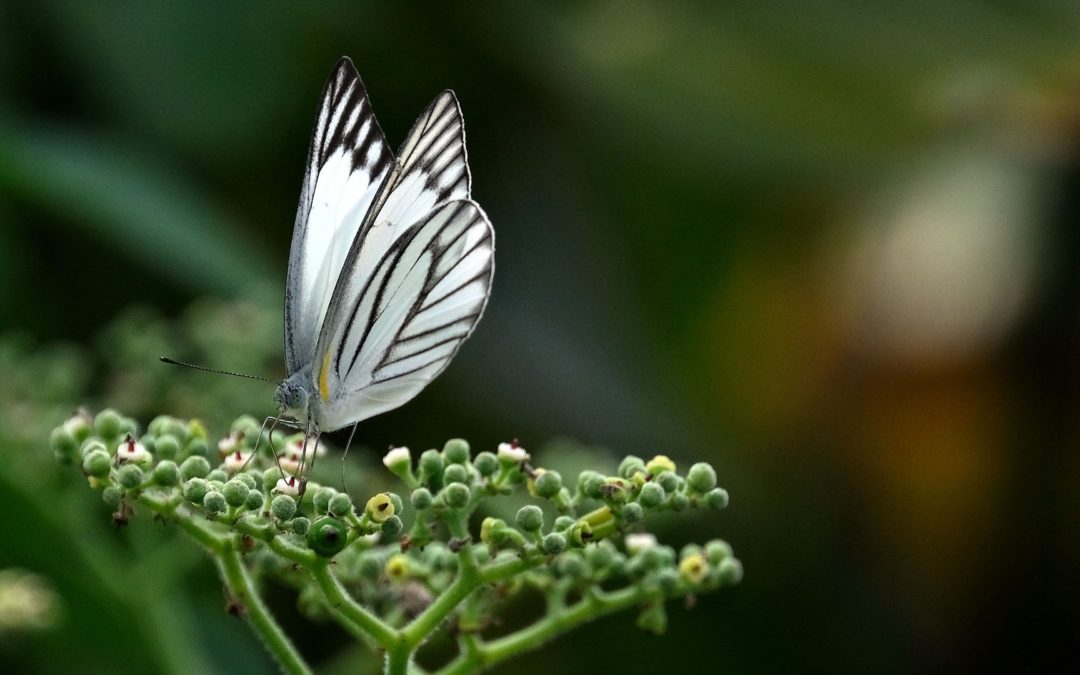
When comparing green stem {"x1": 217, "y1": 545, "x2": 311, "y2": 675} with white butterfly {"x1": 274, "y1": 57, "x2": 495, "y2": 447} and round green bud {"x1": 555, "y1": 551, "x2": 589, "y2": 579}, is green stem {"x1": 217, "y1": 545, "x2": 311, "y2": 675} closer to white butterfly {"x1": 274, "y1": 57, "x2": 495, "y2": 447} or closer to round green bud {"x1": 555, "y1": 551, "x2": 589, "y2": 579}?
round green bud {"x1": 555, "y1": 551, "x2": 589, "y2": 579}

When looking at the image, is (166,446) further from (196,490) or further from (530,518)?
(530,518)

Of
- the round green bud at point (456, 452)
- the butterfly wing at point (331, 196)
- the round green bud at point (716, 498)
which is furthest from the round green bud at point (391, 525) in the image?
the butterfly wing at point (331, 196)

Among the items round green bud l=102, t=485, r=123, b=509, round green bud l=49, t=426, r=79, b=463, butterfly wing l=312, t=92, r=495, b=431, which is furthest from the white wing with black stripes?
round green bud l=102, t=485, r=123, b=509

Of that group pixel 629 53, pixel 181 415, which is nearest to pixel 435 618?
pixel 181 415

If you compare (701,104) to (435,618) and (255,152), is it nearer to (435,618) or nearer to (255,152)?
(255,152)

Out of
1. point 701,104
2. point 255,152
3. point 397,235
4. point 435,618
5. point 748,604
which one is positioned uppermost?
point 701,104

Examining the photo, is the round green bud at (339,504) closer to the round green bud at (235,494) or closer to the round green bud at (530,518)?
the round green bud at (235,494)

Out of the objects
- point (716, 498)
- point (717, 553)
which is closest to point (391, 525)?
point (716, 498)
